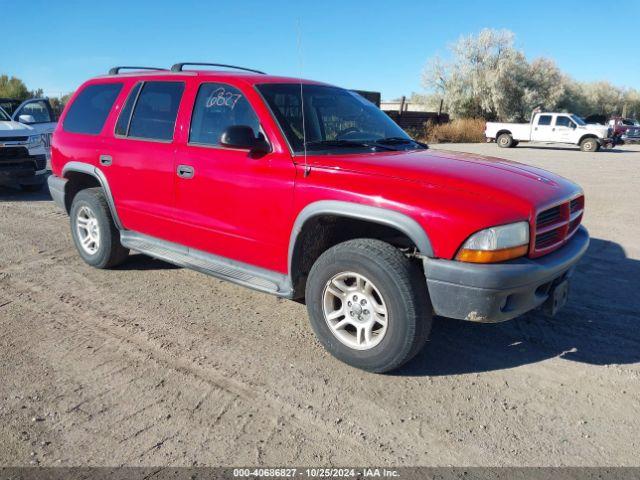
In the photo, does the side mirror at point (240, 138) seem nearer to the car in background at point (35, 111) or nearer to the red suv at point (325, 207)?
the red suv at point (325, 207)

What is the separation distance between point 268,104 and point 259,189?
641 millimetres

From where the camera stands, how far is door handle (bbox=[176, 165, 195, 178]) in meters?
3.92

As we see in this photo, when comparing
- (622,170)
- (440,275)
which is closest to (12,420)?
(440,275)

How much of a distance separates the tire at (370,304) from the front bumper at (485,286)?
0.14 m

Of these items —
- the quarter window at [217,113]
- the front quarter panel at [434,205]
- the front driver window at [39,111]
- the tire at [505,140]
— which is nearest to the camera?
the front quarter panel at [434,205]

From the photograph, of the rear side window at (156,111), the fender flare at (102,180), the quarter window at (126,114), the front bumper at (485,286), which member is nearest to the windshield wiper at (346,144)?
the front bumper at (485,286)

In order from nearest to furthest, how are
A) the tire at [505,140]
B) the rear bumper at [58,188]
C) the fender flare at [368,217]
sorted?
the fender flare at [368,217] < the rear bumper at [58,188] < the tire at [505,140]

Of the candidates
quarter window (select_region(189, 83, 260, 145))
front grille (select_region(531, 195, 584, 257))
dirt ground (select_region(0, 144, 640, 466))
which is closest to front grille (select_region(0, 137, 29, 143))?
dirt ground (select_region(0, 144, 640, 466))

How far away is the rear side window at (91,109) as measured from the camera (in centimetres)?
482

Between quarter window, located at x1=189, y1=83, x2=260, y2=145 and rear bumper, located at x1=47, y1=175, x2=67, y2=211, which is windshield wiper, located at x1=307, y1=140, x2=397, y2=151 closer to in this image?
quarter window, located at x1=189, y1=83, x2=260, y2=145

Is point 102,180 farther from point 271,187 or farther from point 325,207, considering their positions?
point 325,207

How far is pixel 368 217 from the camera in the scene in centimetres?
303

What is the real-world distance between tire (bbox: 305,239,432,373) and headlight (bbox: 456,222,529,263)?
1.15 ft

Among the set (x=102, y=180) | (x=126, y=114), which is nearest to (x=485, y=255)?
(x=126, y=114)
